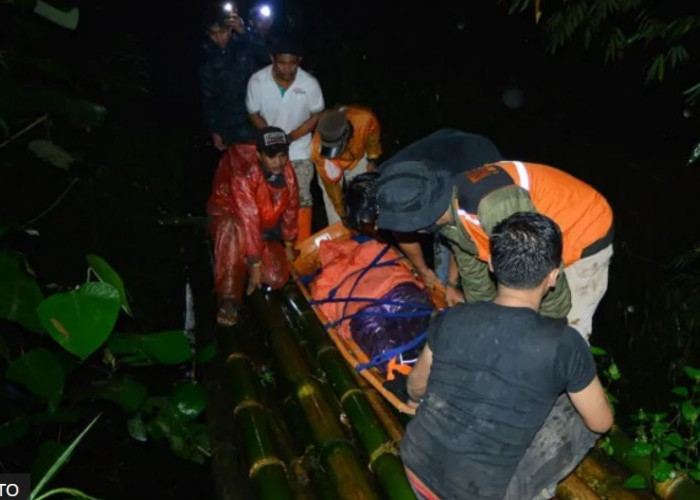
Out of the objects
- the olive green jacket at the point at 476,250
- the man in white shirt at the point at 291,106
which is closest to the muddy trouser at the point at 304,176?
the man in white shirt at the point at 291,106

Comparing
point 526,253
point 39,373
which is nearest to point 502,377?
point 526,253

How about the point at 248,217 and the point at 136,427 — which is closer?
the point at 136,427

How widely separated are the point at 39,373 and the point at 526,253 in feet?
5.93

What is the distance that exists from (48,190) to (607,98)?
4128 mm

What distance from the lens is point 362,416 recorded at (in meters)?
2.97

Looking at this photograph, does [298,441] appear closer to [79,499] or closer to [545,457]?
[545,457]

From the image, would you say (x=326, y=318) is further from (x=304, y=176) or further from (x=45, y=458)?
(x=304, y=176)

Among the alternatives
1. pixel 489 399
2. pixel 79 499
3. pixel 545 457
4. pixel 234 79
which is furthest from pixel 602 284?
pixel 234 79

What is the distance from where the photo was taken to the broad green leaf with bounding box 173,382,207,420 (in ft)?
12.8

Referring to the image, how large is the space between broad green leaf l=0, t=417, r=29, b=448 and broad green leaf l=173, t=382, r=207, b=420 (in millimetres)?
1410

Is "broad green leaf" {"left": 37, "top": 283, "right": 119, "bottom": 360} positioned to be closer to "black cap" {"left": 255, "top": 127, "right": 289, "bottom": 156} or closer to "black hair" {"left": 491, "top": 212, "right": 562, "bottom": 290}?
"black hair" {"left": 491, "top": 212, "right": 562, "bottom": 290}

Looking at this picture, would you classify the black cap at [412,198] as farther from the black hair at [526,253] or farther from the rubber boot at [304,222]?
the rubber boot at [304,222]

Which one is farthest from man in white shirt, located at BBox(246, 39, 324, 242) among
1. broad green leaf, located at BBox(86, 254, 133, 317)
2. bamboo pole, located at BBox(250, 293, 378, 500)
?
broad green leaf, located at BBox(86, 254, 133, 317)

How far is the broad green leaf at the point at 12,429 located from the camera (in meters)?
2.46
